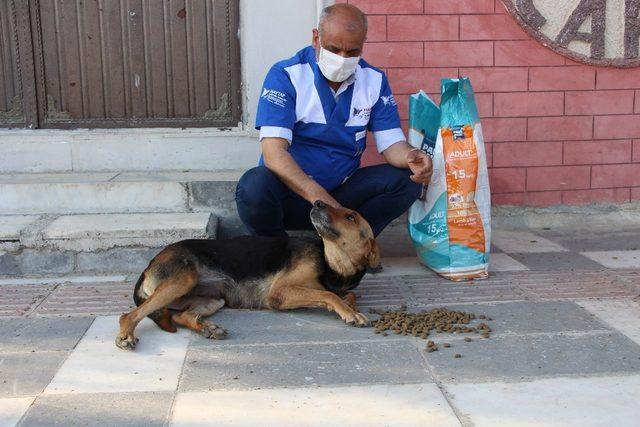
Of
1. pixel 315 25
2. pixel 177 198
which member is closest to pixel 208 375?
pixel 177 198

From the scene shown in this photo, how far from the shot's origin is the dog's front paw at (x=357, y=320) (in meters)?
3.71

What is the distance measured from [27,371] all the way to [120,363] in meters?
0.39

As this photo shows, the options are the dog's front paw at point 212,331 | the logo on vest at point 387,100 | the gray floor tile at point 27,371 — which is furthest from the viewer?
the logo on vest at point 387,100

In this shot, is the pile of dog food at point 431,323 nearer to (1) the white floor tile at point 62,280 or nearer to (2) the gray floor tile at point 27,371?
(2) the gray floor tile at point 27,371

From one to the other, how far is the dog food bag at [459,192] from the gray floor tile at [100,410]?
2.19 m

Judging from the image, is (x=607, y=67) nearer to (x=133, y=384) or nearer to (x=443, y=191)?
(x=443, y=191)

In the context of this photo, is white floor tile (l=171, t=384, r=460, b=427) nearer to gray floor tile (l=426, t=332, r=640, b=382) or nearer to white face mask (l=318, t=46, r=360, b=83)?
gray floor tile (l=426, t=332, r=640, b=382)

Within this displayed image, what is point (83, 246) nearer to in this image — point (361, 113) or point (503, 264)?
point (361, 113)

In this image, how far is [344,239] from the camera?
389 centimetres

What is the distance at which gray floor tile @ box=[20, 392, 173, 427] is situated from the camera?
8.86 feet

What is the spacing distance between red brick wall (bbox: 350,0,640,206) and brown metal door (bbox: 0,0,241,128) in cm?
117

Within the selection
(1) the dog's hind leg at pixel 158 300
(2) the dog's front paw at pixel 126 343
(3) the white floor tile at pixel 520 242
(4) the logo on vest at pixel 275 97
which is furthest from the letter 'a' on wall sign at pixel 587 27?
(2) the dog's front paw at pixel 126 343

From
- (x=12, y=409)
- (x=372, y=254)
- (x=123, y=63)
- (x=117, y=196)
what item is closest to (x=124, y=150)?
(x=117, y=196)

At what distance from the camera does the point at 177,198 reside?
5.36 metres
